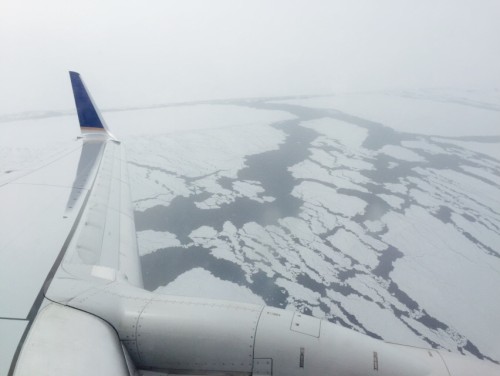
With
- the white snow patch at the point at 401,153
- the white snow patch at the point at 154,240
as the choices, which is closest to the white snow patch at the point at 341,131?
the white snow patch at the point at 401,153

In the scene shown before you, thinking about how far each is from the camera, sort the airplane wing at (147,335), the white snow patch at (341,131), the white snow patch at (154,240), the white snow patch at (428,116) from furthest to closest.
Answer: the white snow patch at (428,116)
the white snow patch at (341,131)
the white snow patch at (154,240)
the airplane wing at (147,335)

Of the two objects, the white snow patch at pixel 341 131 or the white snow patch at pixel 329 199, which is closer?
the white snow patch at pixel 329 199

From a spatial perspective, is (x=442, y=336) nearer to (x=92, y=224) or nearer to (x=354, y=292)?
(x=354, y=292)

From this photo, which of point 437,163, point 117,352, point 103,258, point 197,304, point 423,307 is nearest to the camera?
point 117,352

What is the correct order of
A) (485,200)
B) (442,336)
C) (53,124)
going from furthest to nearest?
(53,124), (485,200), (442,336)

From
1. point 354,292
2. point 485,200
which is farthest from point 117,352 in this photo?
point 485,200

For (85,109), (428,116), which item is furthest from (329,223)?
(428,116)

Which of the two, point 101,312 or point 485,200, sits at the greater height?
point 101,312

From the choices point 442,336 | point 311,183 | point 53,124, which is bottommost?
point 442,336

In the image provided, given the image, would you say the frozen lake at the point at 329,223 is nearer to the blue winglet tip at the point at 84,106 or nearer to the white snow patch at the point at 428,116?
the blue winglet tip at the point at 84,106
